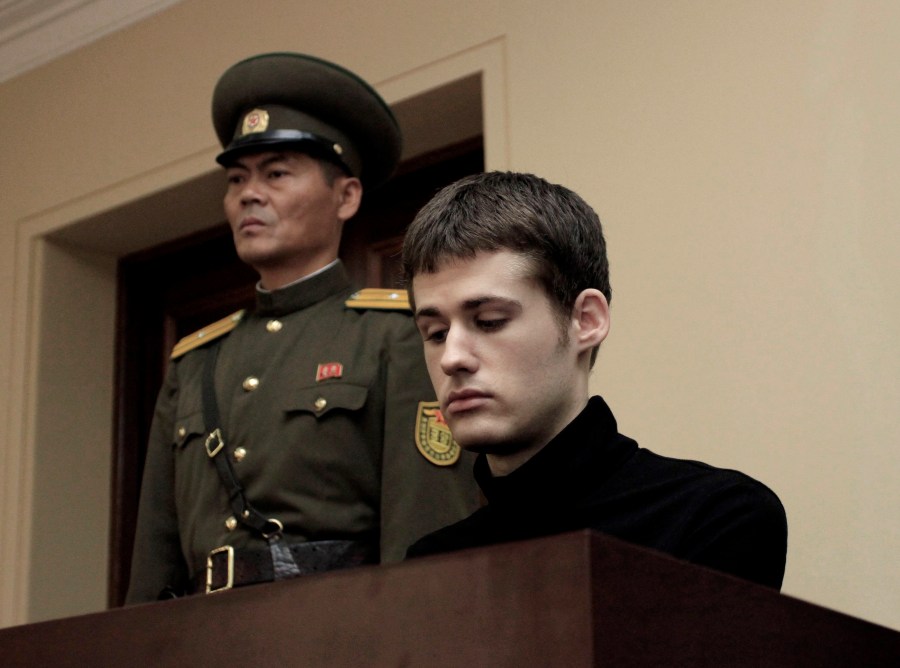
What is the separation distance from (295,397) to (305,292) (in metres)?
0.21

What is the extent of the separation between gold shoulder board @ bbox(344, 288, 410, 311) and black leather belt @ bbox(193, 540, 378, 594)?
16.1 inches

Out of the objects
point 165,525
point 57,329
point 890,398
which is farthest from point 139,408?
point 890,398

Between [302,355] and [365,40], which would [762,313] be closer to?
[302,355]

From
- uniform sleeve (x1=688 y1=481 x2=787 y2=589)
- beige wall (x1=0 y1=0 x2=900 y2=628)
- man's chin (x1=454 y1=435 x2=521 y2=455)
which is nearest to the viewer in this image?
uniform sleeve (x1=688 y1=481 x2=787 y2=589)

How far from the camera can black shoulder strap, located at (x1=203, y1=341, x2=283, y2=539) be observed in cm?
212

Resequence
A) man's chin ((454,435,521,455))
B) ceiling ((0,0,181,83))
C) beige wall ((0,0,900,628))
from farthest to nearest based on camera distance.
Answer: ceiling ((0,0,181,83)) → beige wall ((0,0,900,628)) → man's chin ((454,435,521,455))

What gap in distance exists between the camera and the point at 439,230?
5.06 feet

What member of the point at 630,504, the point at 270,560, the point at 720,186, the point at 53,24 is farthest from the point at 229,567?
the point at 53,24

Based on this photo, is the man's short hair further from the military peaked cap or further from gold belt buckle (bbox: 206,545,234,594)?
the military peaked cap

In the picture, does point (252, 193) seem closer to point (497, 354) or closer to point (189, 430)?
point (189, 430)

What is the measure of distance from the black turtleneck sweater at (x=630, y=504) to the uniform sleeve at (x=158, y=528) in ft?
3.13

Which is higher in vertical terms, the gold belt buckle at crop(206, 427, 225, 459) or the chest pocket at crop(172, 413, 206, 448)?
the chest pocket at crop(172, 413, 206, 448)

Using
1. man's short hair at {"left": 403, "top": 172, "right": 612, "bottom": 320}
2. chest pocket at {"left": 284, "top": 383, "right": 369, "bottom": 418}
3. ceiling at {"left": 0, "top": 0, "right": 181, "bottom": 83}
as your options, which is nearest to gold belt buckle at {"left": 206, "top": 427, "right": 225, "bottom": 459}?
chest pocket at {"left": 284, "top": 383, "right": 369, "bottom": 418}

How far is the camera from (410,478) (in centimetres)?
210
